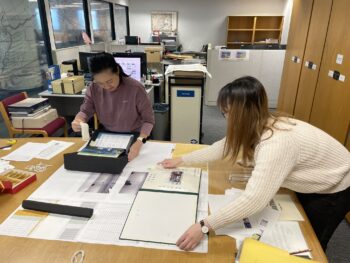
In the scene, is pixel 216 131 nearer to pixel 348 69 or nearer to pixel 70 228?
pixel 348 69

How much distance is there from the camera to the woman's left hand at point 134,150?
1518 millimetres

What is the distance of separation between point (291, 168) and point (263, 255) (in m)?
0.31

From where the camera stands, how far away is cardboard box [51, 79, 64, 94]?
3.23 metres

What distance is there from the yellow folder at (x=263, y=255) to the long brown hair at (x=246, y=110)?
359 mm

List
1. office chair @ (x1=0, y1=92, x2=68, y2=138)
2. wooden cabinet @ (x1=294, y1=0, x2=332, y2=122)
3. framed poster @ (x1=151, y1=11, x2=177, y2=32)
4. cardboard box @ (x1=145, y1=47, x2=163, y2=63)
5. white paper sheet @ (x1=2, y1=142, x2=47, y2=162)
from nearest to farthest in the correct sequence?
white paper sheet @ (x1=2, y1=142, x2=47, y2=162) → office chair @ (x1=0, y1=92, x2=68, y2=138) → wooden cabinet @ (x1=294, y1=0, x2=332, y2=122) → cardboard box @ (x1=145, y1=47, x2=163, y2=63) → framed poster @ (x1=151, y1=11, x2=177, y2=32)

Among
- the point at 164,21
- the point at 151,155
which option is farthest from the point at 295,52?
the point at 164,21

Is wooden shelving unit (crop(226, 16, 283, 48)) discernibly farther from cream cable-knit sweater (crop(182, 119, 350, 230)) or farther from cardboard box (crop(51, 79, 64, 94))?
cream cable-knit sweater (crop(182, 119, 350, 230))

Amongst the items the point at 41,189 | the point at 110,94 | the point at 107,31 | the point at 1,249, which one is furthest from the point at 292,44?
the point at 107,31

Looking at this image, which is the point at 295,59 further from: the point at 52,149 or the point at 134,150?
the point at 52,149

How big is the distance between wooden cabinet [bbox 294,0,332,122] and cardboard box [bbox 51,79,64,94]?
3.02 metres

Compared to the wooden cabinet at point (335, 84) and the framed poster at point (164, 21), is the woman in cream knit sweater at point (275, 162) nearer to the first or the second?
the wooden cabinet at point (335, 84)

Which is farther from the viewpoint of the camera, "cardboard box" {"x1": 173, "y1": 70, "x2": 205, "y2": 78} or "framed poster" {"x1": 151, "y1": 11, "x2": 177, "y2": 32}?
"framed poster" {"x1": 151, "y1": 11, "x2": 177, "y2": 32}

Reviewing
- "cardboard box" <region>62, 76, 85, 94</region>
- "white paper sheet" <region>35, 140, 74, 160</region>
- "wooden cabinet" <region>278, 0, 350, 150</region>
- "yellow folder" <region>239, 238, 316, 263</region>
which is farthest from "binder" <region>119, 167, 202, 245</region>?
"cardboard box" <region>62, 76, 85, 94</region>

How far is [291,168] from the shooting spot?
37.3 inches
